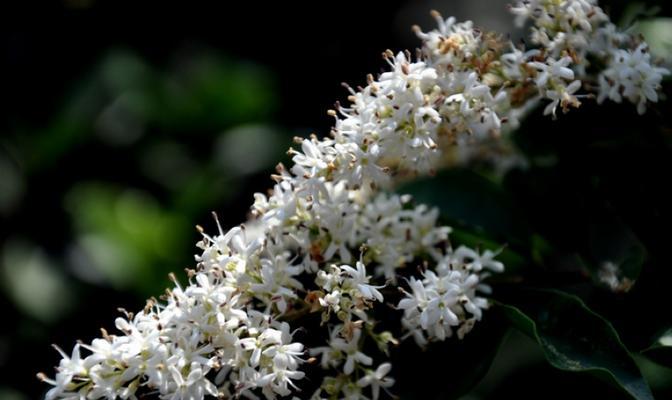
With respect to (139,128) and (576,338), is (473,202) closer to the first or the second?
(576,338)

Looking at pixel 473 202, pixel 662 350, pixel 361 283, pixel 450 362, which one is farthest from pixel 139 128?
pixel 662 350

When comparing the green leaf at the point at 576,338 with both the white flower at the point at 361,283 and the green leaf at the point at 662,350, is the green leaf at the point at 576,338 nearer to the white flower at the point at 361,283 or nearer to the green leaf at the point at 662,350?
the green leaf at the point at 662,350

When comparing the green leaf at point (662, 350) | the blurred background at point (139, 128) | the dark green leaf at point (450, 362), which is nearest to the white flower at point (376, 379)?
the dark green leaf at point (450, 362)

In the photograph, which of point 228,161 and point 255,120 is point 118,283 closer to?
point 228,161

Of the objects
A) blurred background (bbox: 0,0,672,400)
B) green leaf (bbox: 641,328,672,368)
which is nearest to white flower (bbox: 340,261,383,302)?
green leaf (bbox: 641,328,672,368)

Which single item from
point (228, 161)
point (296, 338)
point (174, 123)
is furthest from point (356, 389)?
Result: point (174, 123)

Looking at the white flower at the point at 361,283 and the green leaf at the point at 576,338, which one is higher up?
the white flower at the point at 361,283
